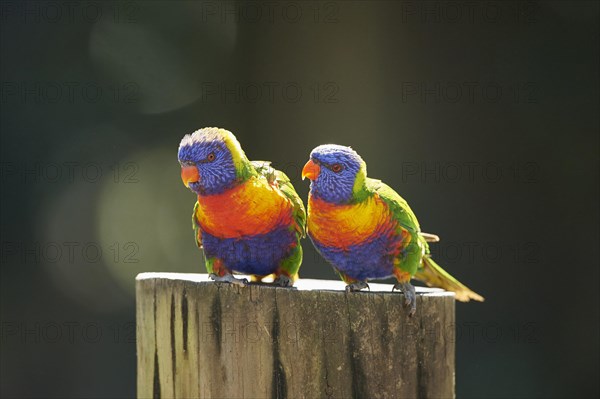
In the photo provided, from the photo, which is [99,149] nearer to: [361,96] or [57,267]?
[57,267]

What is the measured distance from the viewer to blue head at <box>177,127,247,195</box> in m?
2.12

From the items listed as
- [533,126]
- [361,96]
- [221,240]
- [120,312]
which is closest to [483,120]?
[533,126]

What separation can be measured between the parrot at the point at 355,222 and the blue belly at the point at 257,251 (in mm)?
92

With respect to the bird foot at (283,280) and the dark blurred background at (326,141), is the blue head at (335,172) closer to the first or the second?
the bird foot at (283,280)

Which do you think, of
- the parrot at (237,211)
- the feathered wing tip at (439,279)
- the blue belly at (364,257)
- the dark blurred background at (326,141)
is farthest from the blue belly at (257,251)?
the dark blurred background at (326,141)

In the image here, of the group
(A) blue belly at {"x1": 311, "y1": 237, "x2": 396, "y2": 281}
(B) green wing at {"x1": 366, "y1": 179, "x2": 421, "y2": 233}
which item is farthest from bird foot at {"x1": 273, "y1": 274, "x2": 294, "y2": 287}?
(B) green wing at {"x1": 366, "y1": 179, "x2": 421, "y2": 233}

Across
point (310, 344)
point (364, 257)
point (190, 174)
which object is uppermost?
point (190, 174)

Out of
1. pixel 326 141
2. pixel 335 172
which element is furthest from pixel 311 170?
pixel 326 141

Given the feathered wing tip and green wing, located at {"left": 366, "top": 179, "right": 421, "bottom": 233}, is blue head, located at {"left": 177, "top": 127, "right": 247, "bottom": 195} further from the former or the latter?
the feathered wing tip

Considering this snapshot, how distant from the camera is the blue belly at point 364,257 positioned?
2125 mm

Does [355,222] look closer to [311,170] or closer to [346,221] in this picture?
[346,221]

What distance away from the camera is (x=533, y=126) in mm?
3658

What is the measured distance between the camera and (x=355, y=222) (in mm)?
2119

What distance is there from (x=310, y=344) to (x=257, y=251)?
0.56 meters
